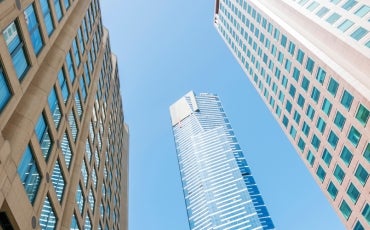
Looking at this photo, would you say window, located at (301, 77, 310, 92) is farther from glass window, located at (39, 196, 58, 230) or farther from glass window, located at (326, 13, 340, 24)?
glass window, located at (39, 196, 58, 230)

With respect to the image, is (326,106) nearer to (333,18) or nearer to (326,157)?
(326,157)

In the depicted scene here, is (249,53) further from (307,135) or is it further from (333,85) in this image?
(333,85)

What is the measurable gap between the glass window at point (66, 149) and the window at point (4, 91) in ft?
34.3

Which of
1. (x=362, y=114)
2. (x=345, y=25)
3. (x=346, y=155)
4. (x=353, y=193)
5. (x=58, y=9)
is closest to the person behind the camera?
(x=58, y=9)

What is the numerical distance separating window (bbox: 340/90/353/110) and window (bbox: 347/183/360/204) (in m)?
7.81

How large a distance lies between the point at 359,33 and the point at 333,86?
5869 millimetres

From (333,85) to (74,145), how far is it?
26.3 m

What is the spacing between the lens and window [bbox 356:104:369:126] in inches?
1486

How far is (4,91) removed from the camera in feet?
63.8

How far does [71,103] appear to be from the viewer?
33.1m

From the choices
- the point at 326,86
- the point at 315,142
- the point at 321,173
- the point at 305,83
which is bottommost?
the point at 321,173

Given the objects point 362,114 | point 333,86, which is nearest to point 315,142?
point 333,86

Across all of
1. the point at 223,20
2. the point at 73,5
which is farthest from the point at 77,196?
the point at 223,20

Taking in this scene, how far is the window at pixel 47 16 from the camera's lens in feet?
89.0
